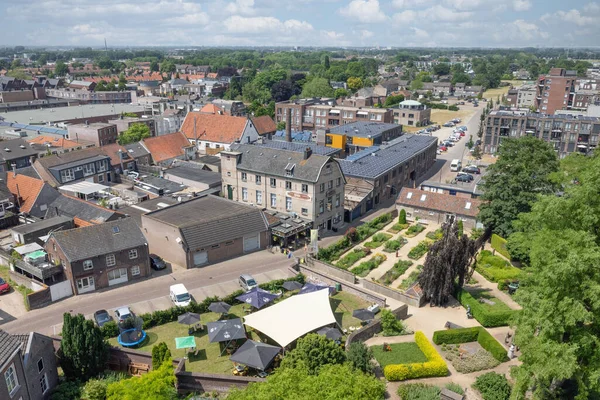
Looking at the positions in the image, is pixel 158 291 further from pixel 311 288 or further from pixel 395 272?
pixel 395 272

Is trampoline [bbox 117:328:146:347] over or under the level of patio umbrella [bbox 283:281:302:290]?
under

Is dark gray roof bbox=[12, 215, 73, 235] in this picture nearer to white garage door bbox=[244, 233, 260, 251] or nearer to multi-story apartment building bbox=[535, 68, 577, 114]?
white garage door bbox=[244, 233, 260, 251]

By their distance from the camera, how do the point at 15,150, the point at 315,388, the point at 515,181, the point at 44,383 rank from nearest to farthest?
the point at 315,388 → the point at 44,383 → the point at 515,181 → the point at 15,150

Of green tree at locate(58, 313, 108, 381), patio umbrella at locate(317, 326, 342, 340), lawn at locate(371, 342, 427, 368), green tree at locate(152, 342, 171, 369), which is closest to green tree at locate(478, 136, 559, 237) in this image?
lawn at locate(371, 342, 427, 368)

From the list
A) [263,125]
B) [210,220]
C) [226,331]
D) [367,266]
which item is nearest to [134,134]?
[263,125]

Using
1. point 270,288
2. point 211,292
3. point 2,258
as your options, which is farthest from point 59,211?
point 270,288

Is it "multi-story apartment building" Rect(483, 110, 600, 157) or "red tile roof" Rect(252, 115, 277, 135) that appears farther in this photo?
"red tile roof" Rect(252, 115, 277, 135)

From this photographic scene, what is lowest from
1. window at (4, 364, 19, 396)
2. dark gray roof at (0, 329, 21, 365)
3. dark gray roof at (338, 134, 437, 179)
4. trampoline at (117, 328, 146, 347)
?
trampoline at (117, 328, 146, 347)

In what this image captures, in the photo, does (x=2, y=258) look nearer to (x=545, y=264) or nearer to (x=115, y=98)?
(x=545, y=264)
